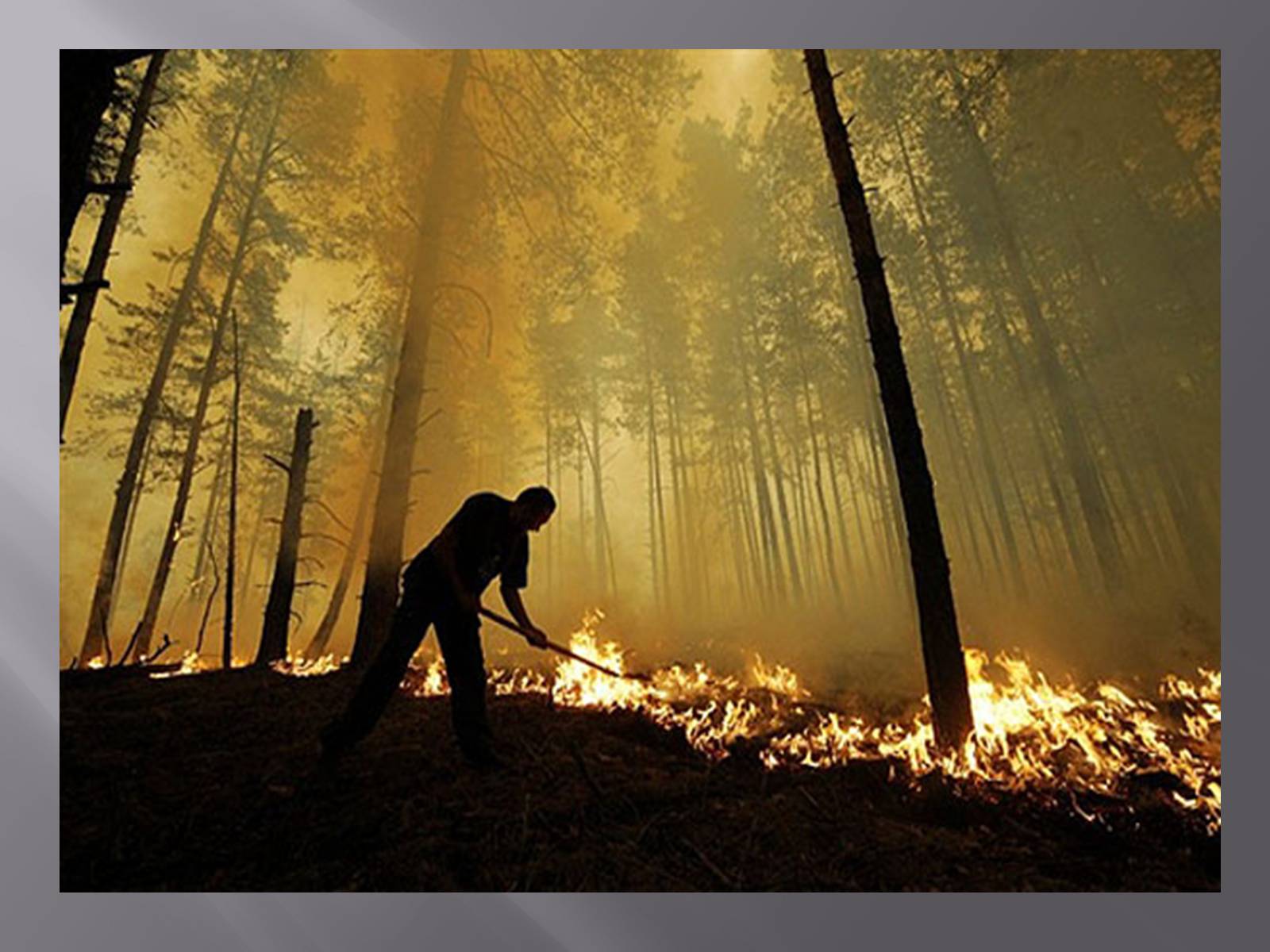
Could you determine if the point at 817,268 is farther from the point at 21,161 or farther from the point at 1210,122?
the point at 21,161

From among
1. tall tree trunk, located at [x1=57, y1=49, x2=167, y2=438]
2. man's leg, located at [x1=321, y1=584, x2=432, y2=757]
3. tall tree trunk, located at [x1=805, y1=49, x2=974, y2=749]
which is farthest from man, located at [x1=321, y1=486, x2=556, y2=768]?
tall tree trunk, located at [x1=57, y1=49, x2=167, y2=438]

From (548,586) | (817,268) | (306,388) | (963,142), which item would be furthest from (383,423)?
(548,586)

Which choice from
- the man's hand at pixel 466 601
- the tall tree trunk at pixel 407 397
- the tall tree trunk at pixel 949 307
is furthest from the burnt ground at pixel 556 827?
the tall tree trunk at pixel 949 307

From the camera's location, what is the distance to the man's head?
3.73 metres

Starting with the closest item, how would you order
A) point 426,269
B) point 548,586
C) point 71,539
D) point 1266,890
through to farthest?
point 1266,890 < point 71,539 < point 426,269 < point 548,586

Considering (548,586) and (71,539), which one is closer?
(71,539)

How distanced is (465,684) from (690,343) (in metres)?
16.8

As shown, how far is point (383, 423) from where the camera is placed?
12219 millimetres

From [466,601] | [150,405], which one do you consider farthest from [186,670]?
[150,405]

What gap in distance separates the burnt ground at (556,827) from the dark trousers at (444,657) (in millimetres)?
238

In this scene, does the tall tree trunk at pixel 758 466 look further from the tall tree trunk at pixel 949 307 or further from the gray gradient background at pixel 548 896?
the gray gradient background at pixel 548 896

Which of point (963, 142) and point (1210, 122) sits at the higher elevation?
point (963, 142)

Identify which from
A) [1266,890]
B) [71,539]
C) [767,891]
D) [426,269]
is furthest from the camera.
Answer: [426,269]

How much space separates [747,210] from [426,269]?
11370 millimetres
